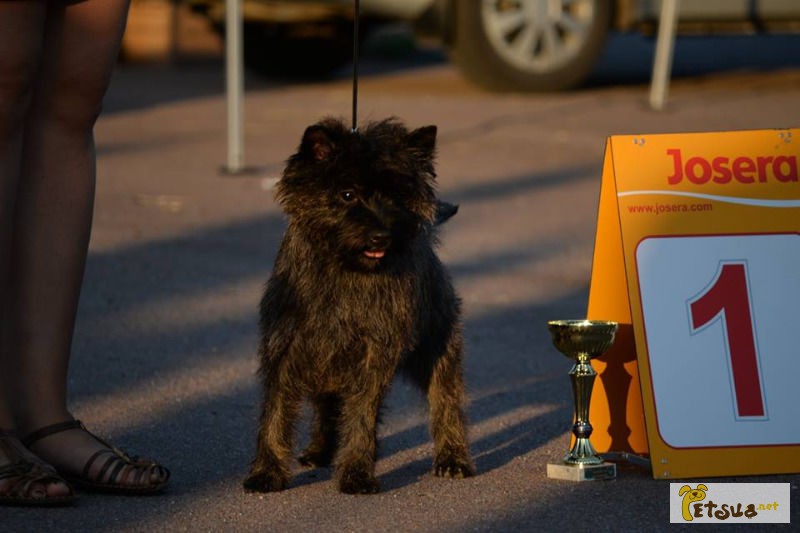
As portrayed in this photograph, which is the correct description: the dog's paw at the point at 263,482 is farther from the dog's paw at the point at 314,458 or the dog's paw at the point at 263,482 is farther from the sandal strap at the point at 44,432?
the sandal strap at the point at 44,432

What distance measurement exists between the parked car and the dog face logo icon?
9657 mm

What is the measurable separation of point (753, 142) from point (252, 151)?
734 cm

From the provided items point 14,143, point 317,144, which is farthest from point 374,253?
point 14,143

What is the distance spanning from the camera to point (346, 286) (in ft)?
15.1

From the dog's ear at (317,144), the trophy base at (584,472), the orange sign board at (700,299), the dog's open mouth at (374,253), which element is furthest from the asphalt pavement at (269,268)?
the dog's ear at (317,144)

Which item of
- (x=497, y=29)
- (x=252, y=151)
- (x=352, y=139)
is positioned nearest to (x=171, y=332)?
(x=352, y=139)

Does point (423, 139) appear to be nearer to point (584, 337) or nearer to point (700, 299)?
point (584, 337)

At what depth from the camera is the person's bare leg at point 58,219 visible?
445cm

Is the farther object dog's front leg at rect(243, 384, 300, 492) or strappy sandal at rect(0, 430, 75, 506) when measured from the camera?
dog's front leg at rect(243, 384, 300, 492)

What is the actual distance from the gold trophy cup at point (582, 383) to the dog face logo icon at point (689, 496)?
0.30 meters

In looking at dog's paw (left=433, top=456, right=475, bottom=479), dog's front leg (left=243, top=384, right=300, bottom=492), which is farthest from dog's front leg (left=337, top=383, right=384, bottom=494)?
dog's paw (left=433, top=456, right=475, bottom=479)

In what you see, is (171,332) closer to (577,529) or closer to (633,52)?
(577,529)

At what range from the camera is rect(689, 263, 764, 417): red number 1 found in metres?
4.85

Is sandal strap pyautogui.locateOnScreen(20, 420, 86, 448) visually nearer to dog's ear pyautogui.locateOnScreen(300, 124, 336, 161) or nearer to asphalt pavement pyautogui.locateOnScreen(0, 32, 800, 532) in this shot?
asphalt pavement pyautogui.locateOnScreen(0, 32, 800, 532)
